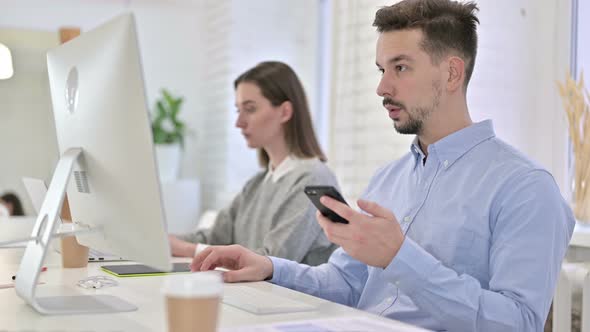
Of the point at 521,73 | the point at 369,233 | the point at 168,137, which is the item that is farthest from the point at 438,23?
the point at 168,137

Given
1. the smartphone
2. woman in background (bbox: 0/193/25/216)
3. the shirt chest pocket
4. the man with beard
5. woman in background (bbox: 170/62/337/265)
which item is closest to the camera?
the smartphone

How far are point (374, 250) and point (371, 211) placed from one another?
80mm

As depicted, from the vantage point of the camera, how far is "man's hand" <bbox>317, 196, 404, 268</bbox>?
47.5 inches

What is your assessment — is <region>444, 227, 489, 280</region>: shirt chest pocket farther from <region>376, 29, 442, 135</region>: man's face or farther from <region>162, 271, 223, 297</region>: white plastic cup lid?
<region>162, 271, 223, 297</region>: white plastic cup lid

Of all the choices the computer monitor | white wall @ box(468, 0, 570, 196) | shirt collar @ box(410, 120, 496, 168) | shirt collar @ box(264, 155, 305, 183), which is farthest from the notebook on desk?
white wall @ box(468, 0, 570, 196)

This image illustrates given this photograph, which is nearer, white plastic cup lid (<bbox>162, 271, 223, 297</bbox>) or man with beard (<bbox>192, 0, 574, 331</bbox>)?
white plastic cup lid (<bbox>162, 271, 223, 297</bbox>)

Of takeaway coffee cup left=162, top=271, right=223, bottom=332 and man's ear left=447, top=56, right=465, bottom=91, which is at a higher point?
man's ear left=447, top=56, right=465, bottom=91

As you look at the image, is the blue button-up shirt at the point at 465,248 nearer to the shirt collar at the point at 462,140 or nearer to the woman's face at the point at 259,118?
the shirt collar at the point at 462,140

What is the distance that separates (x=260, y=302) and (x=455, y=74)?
2.35ft

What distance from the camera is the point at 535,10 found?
110 inches

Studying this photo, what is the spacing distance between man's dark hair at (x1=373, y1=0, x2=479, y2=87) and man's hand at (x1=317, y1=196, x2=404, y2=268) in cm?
51

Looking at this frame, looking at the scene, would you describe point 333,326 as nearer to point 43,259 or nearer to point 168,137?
point 43,259

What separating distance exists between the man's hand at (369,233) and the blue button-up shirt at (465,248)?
0.07 ft

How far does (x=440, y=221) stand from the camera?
1472 millimetres
